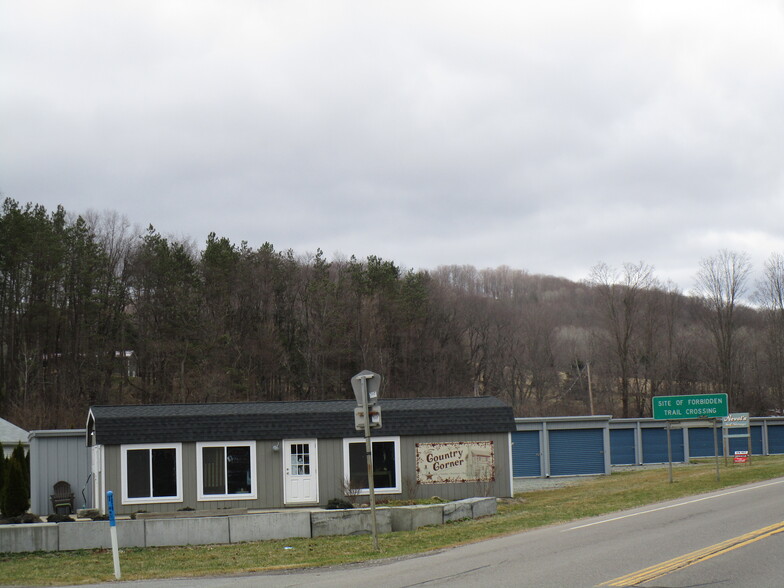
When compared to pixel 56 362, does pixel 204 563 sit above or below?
below

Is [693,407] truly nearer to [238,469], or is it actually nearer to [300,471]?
[300,471]

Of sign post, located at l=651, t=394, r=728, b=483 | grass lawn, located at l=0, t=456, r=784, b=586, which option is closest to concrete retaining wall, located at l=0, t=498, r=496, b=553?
grass lawn, located at l=0, t=456, r=784, b=586

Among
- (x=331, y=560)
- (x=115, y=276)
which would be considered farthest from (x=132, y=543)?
(x=115, y=276)

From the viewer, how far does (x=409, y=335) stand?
223 feet

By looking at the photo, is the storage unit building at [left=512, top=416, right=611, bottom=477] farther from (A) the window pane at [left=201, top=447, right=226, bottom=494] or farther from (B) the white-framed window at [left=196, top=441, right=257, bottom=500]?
(A) the window pane at [left=201, top=447, right=226, bottom=494]

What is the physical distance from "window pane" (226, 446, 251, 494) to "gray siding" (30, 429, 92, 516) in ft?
18.2

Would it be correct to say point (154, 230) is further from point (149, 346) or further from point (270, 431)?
point (270, 431)

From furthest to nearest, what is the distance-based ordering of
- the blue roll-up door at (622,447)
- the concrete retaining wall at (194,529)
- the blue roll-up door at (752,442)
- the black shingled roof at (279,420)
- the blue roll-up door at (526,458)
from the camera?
the blue roll-up door at (752,442)
the blue roll-up door at (622,447)
the blue roll-up door at (526,458)
the black shingled roof at (279,420)
the concrete retaining wall at (194,529)

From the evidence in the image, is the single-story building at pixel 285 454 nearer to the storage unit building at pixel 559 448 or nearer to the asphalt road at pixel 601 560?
the asphalt road at pixel 601 560

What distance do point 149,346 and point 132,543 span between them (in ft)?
126

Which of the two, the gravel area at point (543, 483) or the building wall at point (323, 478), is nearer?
the building wall at point (323, 478)

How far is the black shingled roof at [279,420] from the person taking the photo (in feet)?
78.7

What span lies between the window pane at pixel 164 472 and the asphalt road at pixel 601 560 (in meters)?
11.0

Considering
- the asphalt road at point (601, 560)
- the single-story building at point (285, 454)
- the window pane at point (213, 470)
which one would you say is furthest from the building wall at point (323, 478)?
the asphalt road at point (601, 560)
